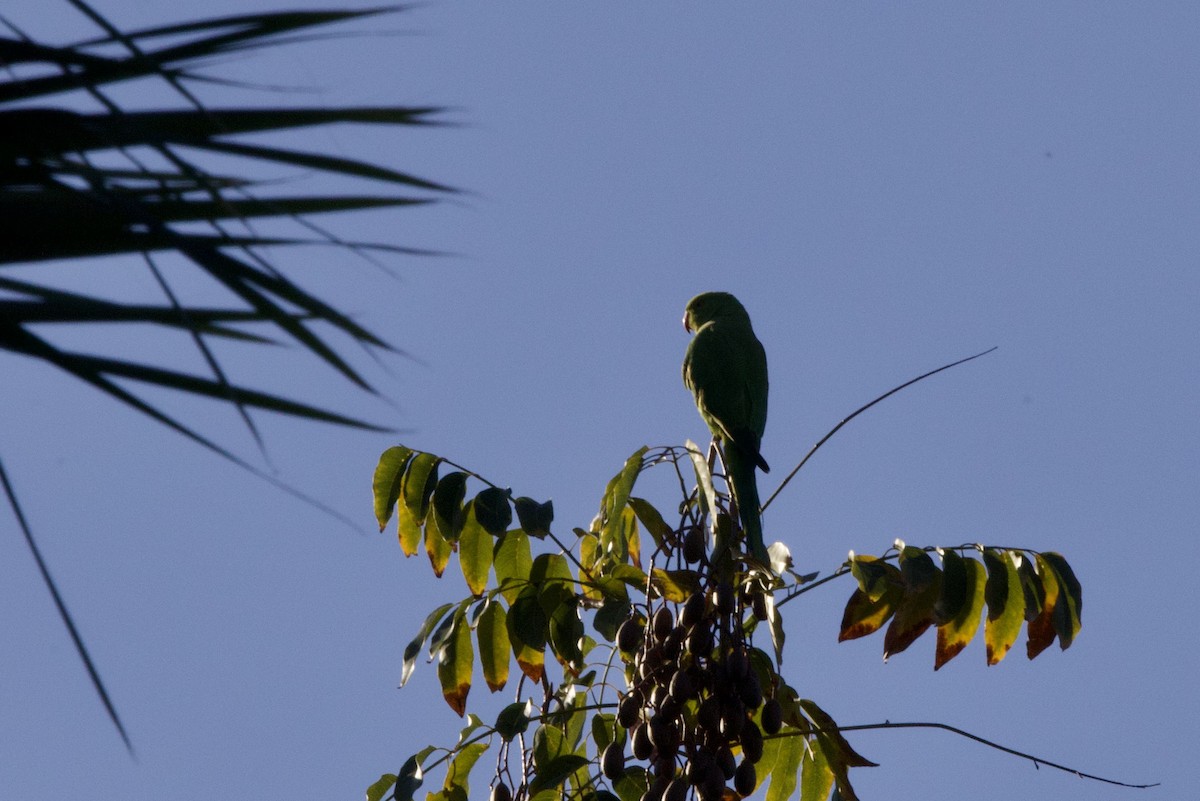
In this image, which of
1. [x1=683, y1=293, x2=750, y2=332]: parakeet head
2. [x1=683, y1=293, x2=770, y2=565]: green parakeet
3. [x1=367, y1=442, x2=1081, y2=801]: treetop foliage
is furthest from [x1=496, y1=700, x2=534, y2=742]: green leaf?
[x1=683, y1=293, x2=750, y2=332]: parakeet head

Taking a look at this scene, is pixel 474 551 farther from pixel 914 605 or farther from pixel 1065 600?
pixel 1065 600

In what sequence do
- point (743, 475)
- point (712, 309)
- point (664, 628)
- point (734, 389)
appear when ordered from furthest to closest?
point (712, 309) → point (734, 389) → point (743, 475) → point (664, 628)

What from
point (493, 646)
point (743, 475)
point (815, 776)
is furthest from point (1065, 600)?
point (743, 475)

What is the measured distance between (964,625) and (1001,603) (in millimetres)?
121

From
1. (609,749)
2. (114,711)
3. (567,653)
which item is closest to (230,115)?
(114,711)

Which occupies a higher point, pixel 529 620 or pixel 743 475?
pixel 743 475

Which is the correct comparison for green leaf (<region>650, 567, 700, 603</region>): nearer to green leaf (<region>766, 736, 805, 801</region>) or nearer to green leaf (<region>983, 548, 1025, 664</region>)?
green leaf (<region>766, 736, 805, 801</region>)

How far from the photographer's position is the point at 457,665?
3.46 metres

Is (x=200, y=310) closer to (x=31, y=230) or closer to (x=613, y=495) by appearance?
(x=31, y=230)

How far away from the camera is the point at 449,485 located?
358cm

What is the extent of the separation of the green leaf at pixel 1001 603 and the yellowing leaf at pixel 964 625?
1.5 inches

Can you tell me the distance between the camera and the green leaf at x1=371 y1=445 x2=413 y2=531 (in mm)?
3707

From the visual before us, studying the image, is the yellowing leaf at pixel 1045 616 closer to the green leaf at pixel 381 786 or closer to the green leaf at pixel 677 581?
the green leaf at pixel 677 581

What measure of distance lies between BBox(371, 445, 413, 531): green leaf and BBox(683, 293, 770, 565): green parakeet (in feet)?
5.26
